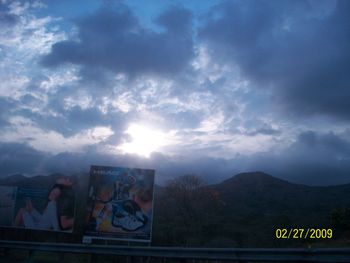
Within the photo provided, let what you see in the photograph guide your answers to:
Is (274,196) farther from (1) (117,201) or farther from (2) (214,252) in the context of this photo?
(2) (214,252)

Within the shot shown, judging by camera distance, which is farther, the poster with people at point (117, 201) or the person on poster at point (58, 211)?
the person on poster at point (58, 211)

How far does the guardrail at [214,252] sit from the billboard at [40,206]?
412cm

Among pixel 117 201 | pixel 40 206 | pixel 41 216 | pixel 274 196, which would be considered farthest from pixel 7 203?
pixel 274 196

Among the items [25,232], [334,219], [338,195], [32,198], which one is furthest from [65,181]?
[338,195]

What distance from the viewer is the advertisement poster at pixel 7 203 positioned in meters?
24.6

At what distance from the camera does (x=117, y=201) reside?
74.3ft

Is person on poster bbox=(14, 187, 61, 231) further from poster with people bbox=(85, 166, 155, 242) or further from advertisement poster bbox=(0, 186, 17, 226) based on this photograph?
poster with people bbox=(85, 166, 155, 242)

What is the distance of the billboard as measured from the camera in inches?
927

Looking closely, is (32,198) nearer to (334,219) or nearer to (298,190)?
(334,219)

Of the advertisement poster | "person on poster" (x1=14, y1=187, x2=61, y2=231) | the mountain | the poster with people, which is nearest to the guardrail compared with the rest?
"person on poster" (x1=14, y1=187, x2=61, y2=231)

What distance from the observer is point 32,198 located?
24.3 meters

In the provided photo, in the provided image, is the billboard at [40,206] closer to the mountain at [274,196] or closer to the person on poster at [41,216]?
the person on poster at [41,216]

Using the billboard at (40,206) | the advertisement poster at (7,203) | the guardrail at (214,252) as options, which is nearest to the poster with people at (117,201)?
the billboard at (40,206)

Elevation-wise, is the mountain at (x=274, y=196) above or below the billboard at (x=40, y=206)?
above
